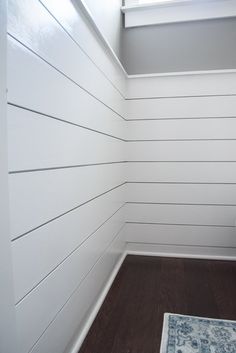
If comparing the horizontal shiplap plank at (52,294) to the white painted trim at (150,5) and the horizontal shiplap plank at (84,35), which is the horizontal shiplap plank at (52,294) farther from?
the white painted trim at (150,5)

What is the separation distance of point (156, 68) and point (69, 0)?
1.16 m

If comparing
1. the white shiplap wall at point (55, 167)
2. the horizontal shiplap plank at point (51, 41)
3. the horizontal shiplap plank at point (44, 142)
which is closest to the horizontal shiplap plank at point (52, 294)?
the white shiplap wall at point (55, 167)

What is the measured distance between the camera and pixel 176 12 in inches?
77.1

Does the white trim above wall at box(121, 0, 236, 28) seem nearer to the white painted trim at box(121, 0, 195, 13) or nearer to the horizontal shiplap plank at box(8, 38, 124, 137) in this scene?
the white painted trim at box(121, 0, 195, 13)

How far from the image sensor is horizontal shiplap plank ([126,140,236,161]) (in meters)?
2.01

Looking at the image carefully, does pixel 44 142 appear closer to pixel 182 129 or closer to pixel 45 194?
pixel 45 194

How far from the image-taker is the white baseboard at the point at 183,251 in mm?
2092

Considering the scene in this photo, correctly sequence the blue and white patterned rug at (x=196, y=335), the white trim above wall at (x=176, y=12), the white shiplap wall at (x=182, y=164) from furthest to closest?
the white shiplap wall at (x=182, y=164) < the white trim above wall at (x=176, y=12) < the blue and white patterned rug at (x=196, y=335)

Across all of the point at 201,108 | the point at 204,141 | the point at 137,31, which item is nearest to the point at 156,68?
the point at 137,31

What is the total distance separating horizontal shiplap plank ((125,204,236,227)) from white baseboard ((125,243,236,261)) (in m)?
0.20

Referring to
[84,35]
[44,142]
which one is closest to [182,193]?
[84,35]

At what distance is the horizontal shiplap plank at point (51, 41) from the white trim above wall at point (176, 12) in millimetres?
941

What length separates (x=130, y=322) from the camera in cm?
134

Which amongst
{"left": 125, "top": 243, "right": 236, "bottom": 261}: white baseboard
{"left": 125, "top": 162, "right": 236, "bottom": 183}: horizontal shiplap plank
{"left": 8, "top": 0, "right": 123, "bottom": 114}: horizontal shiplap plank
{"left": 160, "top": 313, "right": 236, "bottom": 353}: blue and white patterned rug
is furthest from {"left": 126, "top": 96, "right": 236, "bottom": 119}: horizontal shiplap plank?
{"left": 160, "top": 313, "right": 236, "bottom": 353}: blue and white patterned rug
